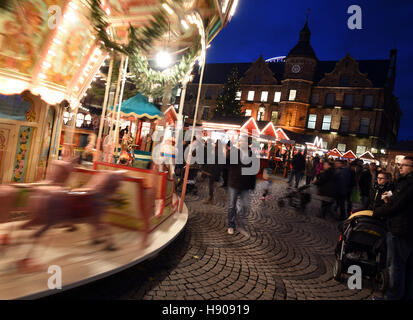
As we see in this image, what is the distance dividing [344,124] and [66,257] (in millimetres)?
37451

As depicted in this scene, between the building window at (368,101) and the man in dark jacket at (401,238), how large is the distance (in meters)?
35.4

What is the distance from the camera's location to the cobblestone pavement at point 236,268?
3.08 metres

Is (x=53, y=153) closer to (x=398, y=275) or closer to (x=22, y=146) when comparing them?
(x=22, y=146)

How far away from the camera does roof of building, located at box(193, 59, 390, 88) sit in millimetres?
32969

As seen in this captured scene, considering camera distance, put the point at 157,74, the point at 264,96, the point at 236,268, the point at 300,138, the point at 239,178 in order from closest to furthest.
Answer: the point at 236,268 < the point at 239,178 < the point at 157,74 < the point at 300,138 < the point at 264,96

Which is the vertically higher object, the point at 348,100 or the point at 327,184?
the point at 348,100

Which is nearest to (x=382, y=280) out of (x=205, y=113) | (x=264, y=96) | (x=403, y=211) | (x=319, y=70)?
(x=403, y=211)

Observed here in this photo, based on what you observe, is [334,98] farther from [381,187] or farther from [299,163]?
[381,187]

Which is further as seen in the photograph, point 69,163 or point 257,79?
point 257,79

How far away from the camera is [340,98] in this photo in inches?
1326

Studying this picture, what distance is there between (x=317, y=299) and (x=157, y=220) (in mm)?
2937

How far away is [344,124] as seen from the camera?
33.5m

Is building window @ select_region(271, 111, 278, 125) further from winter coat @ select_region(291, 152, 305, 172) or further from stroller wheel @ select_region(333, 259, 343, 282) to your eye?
stroller wheel @ select_region(333, 259, 343, 282)

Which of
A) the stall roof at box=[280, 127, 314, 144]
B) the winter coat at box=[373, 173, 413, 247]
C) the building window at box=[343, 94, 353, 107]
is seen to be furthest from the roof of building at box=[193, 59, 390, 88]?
the winter coat at box=[373, 173, 413, 247]
